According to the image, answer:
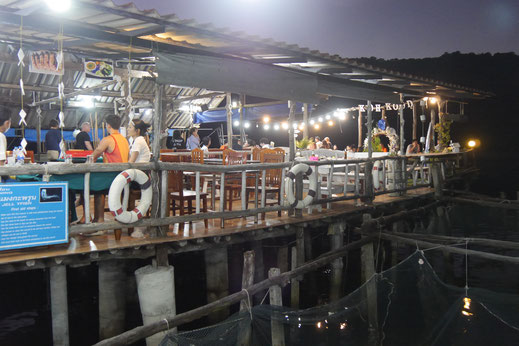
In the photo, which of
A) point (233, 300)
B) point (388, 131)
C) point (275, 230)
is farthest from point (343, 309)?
point (388, 131)

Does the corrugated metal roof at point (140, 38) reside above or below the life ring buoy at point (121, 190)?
above

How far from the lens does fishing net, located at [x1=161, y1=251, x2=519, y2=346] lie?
4969mm

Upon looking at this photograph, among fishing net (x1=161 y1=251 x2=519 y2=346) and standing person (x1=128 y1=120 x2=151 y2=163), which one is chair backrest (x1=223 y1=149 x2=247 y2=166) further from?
fishing net (x1=161 y1=251 x2=519 y2=346)

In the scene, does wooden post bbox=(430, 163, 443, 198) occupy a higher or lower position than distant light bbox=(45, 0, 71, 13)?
lower

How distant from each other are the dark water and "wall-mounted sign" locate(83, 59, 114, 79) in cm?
408

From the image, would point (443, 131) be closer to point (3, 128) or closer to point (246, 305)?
point (246, 305)

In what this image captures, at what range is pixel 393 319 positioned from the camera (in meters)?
6.79

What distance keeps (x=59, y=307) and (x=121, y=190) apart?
162 cm

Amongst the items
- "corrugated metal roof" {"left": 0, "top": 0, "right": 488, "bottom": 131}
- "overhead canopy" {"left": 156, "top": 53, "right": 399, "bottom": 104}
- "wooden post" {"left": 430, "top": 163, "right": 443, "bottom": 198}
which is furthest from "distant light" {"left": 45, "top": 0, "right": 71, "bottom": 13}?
"wooden post" {"left": 430, "top": 163, "right": 443, "bottom": 198}

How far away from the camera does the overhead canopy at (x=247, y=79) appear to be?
616 centimetres

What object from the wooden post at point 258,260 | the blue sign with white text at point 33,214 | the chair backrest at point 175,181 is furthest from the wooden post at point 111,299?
the wooden post at point 258,260

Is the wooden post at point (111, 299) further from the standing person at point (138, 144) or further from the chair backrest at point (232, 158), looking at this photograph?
the chair backrest at point (232, 158)

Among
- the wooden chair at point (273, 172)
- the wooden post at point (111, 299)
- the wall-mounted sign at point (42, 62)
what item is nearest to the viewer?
the wooden post at point (111, 299)

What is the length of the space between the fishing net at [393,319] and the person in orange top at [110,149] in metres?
2.69
